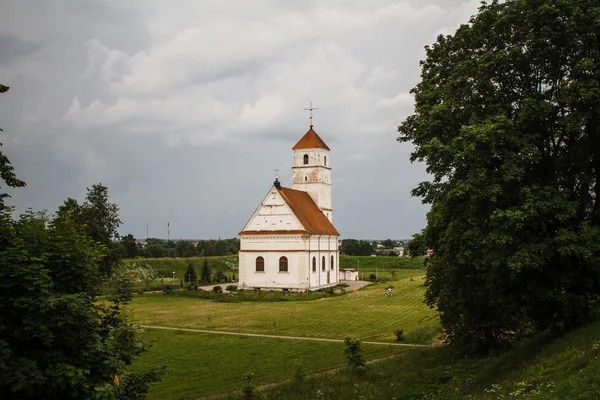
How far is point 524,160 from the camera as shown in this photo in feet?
50.9

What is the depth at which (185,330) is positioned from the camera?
32.2m

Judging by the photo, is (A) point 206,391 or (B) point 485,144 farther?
(A) point 206,391

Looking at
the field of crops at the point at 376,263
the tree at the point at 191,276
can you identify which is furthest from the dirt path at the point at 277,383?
the field of crops at the point at 376,263

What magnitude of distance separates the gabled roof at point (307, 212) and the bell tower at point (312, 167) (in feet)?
3.64

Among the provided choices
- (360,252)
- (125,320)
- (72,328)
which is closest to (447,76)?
(125,320)

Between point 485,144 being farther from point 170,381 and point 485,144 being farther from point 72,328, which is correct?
point 170,381

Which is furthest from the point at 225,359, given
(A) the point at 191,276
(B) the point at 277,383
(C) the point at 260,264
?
(A) the point at 191,276

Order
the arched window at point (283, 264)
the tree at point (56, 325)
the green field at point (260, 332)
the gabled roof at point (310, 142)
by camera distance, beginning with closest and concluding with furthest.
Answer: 1. the tree at point (56, 325)
2. the green field at point (260, 332)
3. the arched window at point (283, 264)
4. the gabled roof at point (310, 142)

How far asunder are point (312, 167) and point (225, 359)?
44.6 m

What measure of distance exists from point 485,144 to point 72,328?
1138cm

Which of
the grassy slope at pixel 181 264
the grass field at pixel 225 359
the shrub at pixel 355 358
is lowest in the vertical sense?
the grass field at pixel 225 359

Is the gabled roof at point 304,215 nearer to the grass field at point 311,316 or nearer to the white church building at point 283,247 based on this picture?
the white church building at point 283,247

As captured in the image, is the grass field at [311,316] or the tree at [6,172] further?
the grass field at [311,316]

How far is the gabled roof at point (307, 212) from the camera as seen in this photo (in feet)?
192
